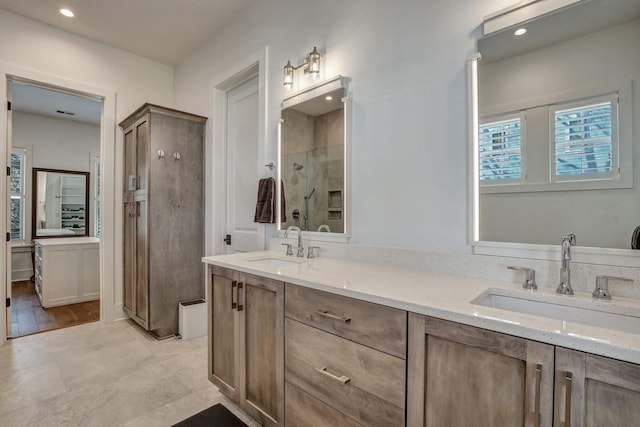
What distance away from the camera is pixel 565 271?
3.70 feet

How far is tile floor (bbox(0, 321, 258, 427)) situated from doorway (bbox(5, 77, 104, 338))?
1209 millimetres

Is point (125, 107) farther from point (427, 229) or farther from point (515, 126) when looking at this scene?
point (515, 126)

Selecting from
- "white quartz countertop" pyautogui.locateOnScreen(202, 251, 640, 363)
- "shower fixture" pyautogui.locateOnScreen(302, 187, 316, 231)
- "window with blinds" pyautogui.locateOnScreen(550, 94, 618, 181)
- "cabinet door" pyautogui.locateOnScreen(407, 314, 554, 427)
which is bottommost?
"cabinet door" pyautogui.locateOnScreen(407, 314, 554, 427)

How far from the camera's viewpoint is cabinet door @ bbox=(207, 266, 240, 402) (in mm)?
1736

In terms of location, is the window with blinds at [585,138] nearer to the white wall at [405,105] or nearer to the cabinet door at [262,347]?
the white wall at [405,105]

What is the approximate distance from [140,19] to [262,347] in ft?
10.3

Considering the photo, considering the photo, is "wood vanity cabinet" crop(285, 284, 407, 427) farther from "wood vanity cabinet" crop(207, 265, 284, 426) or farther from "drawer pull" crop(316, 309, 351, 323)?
"wood vanity cabinet" crop(207, 265, 284, 426)

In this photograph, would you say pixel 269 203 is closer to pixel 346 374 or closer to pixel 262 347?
pixel 262 347

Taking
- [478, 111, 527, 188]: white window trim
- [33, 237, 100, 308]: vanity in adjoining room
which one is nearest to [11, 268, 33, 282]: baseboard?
[33, 237, 100, 308]: vanity in adjoining room

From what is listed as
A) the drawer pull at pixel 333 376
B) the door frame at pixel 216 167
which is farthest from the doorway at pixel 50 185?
the drawer pull at pixel 333 376

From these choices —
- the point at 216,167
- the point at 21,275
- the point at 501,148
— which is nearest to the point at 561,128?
the point at 501,148

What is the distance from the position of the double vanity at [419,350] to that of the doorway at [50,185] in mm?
3231

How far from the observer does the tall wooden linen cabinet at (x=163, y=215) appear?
9.18ft

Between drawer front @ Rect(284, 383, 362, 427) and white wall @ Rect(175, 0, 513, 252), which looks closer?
drawer front @ Rect(284, 383, 362, 427)
